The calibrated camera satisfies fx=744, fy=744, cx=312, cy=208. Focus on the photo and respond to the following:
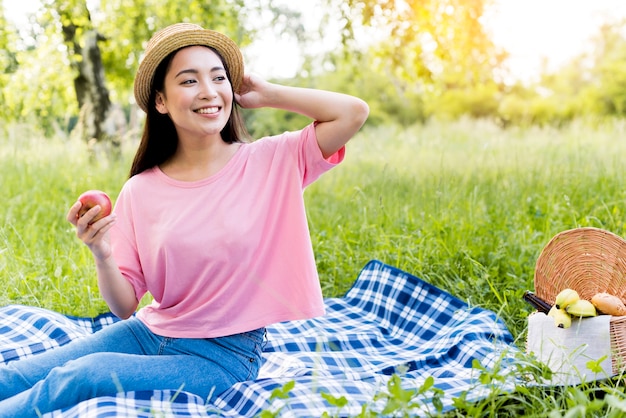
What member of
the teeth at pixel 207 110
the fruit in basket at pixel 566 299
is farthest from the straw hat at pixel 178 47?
the fruit in basket at pixel 566 299

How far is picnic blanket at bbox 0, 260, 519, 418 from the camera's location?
2271 mm

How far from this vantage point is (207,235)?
248 cm

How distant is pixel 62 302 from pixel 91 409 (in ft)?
5.29

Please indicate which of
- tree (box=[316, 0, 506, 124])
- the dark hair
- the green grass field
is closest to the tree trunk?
the green grass field

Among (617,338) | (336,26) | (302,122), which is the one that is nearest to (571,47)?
(302,122)

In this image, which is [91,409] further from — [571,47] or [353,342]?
[571,47]

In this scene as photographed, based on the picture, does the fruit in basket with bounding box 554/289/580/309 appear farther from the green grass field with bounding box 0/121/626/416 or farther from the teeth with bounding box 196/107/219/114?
the teeth with bounding box 196/107/219/114

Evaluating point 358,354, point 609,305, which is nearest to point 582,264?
point 609,305

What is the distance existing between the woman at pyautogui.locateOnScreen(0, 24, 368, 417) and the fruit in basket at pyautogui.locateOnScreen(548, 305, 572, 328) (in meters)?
0.82

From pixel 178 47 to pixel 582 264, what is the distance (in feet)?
5.88

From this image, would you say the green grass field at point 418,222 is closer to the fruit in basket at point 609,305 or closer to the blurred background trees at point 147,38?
the fruit in basket at point 609,305

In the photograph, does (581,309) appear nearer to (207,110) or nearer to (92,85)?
(207,110)

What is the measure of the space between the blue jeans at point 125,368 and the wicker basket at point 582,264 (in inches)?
47.3

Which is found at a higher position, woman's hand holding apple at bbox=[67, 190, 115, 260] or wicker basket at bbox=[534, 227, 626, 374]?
woman's hand holding apple at bbox=[67, 190, 115, 260]
